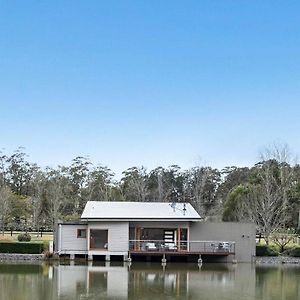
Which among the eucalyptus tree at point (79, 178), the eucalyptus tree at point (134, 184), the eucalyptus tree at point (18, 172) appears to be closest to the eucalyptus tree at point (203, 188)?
the eucalyptus tree at point (134, 184)

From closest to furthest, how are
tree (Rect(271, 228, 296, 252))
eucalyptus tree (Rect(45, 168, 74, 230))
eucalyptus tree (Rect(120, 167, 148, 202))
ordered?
1. tree (Rect(271, 228, 296, 252))
2. eucalyptus tree (Rect(45, 168, 74, 230))
3. eucalyptus tree (Rect(120, 167, 148, 202))

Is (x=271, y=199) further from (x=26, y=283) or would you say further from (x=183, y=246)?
(x=26, y=283)

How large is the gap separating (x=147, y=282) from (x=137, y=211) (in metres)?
13.8

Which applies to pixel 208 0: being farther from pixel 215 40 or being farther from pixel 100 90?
pixel 100 90

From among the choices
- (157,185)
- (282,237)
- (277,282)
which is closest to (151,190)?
(157,185)

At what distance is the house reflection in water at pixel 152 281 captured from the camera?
1867 cm

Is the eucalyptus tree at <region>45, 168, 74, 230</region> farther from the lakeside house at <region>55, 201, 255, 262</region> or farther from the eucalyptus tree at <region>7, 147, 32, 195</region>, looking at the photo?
the lakeside house at <region>55, 201, 255, 262</region>

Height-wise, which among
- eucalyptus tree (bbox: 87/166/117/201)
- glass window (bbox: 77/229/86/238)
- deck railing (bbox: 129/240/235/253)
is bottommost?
deck railing (bbox: 129/240/235/253)

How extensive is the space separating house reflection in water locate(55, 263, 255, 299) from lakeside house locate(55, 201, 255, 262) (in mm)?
2706

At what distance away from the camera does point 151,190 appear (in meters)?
65.5

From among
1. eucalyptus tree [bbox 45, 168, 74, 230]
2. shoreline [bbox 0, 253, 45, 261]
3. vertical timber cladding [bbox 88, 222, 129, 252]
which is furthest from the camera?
eucalyptus tree [bbox 45, 168, 74, 230]

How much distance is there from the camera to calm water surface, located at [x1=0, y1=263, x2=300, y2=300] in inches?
728

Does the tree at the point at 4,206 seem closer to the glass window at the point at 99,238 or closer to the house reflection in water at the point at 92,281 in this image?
the glass window at the point at 99,238

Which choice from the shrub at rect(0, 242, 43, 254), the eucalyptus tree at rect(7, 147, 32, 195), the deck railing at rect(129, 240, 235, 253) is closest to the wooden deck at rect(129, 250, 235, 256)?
the deck railing at rect(129, 240, 235, 253)
